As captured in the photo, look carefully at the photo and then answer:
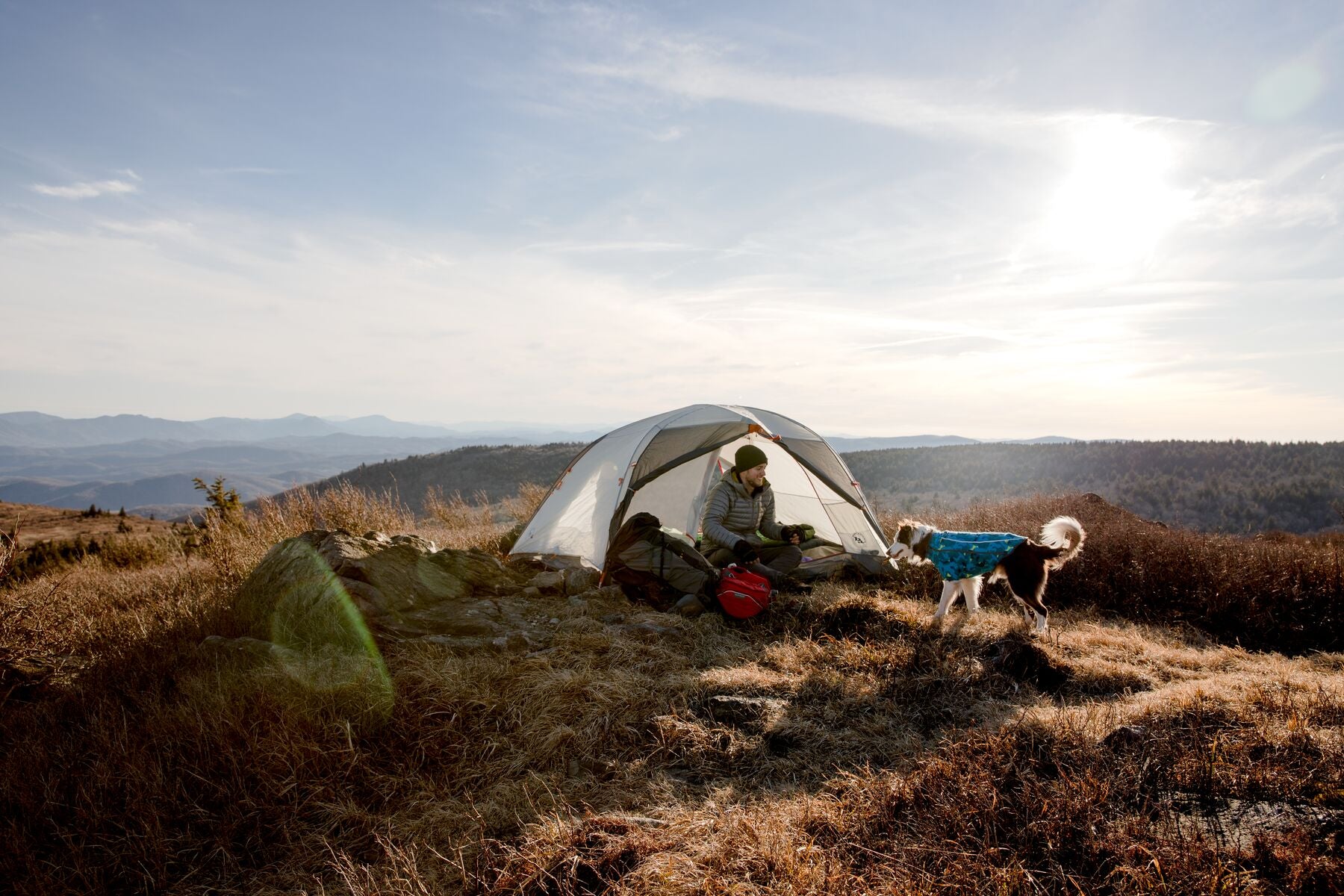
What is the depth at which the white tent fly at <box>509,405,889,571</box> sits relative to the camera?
7875 millimetres

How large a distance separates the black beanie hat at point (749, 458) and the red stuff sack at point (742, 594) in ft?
4.94

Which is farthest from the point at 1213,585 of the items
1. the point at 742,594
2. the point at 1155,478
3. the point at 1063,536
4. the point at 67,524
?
the point at 67,524

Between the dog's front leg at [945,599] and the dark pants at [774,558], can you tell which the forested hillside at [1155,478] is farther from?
the dog's front leg at [945,599]

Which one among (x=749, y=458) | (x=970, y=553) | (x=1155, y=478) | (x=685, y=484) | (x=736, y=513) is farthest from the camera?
(x=1155, y=478)

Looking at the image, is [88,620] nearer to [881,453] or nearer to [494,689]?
[494,689]

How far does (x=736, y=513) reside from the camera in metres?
7.54

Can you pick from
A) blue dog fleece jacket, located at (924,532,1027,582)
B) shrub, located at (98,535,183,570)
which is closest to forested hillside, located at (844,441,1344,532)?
blue dog fleece jacket, located at (924,532,1027,582)

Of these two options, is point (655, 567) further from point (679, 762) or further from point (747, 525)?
point (679, 762)

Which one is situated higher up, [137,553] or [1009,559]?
[1009,559]

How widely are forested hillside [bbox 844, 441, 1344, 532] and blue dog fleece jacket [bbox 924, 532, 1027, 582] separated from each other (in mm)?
11062

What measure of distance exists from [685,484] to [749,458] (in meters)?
1.66

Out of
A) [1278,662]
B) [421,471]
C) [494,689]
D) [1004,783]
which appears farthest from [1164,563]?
[421,471]

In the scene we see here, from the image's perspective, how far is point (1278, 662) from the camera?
563cm

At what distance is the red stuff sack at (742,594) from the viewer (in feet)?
20.0
